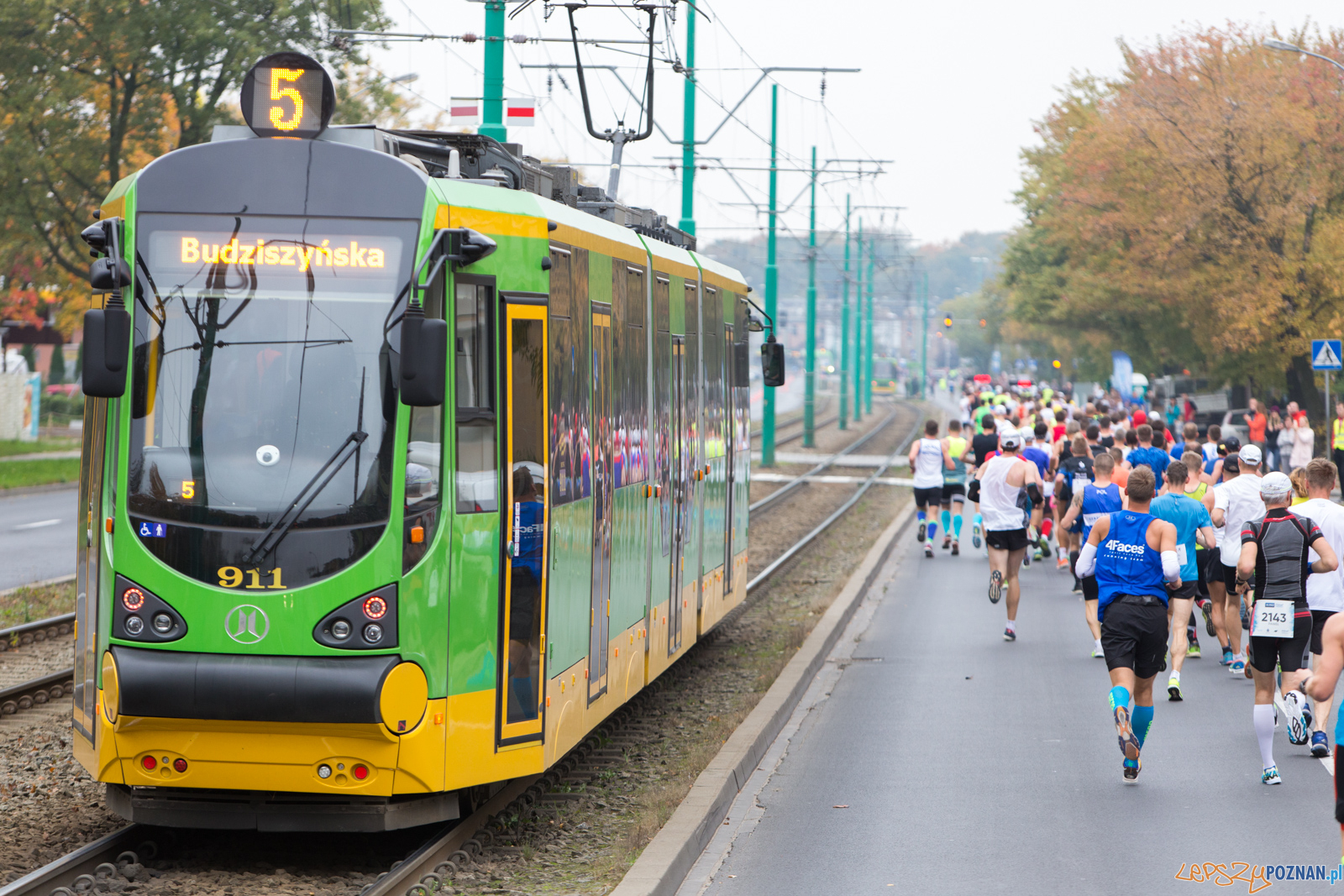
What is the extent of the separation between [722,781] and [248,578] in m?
3.01

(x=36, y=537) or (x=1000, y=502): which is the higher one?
(x=1000, y=502)

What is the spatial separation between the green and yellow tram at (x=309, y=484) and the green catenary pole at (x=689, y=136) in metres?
23.2

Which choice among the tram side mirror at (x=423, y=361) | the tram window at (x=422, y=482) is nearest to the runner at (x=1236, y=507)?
the tram window at (x=422, y=482)

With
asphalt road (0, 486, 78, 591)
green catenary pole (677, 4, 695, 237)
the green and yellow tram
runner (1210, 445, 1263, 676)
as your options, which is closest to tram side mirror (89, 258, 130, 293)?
the green and yellow tram

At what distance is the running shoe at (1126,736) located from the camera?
9125 millimetres

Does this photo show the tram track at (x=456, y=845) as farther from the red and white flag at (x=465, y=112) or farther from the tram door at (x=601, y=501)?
the red and white flag at (x=465, y=112)

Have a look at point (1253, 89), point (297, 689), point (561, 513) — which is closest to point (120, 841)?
point (297, 689)

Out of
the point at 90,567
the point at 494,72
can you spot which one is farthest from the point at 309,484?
the point at 494,72

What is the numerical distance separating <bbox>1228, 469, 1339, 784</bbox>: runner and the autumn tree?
27231mm

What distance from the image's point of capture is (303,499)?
6953mm

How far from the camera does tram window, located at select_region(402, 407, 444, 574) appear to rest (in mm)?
7008

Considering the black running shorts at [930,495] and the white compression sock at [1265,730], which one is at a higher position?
the black running shorts at [930,495]

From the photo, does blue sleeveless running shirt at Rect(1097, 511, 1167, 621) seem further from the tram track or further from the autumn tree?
the autumn tree

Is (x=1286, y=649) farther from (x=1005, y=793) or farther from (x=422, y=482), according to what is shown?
(x=422, y=482)
